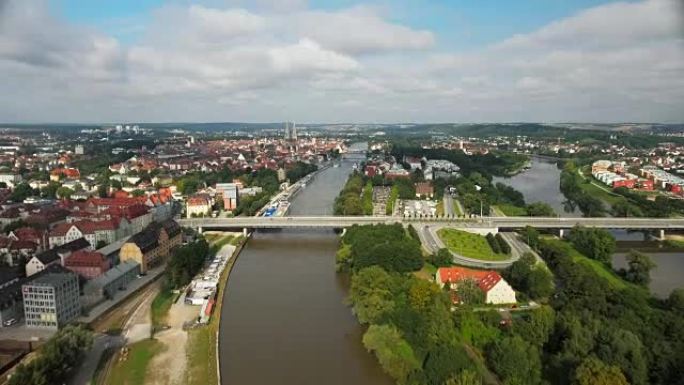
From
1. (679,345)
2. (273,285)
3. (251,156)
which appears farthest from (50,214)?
(251,156)

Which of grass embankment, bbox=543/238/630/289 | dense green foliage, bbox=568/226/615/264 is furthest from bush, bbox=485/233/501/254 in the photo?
dense green foliage, bbox=568/226/615/264

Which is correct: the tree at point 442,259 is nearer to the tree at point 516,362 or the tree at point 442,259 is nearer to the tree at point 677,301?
the tree at point 677,301

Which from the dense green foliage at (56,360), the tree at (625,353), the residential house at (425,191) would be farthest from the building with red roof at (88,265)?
the residential house at (425,191)

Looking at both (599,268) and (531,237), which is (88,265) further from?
(599,268)

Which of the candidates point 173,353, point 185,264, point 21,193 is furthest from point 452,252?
point 21,193

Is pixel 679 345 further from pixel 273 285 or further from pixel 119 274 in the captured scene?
pixel 119 274

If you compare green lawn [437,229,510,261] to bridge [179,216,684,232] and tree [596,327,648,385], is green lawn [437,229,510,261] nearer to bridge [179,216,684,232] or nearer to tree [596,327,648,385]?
bridge [179,216,684,232]
